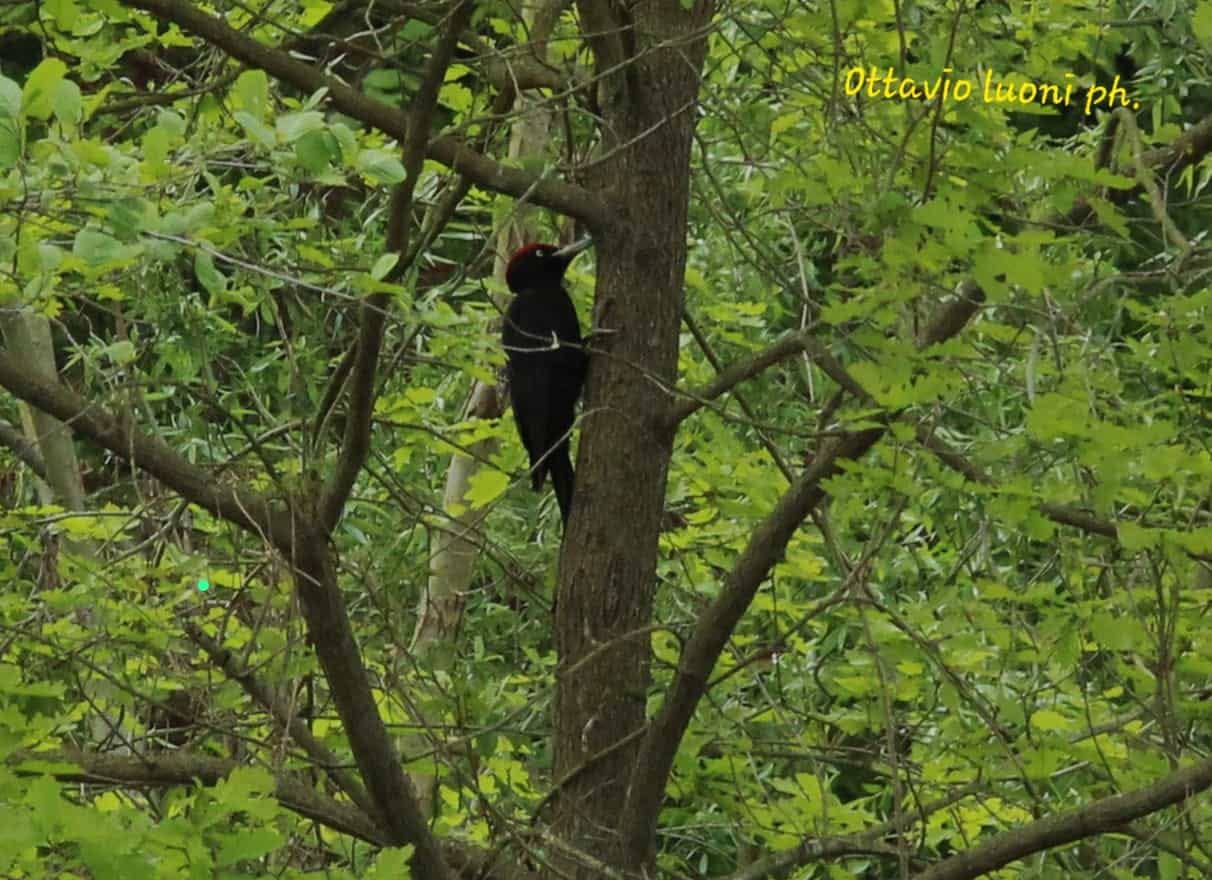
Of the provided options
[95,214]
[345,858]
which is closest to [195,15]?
[95,214]

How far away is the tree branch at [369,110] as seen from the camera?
9.89 ft

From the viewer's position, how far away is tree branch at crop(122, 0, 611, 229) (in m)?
3.01

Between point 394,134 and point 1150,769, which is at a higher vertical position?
point 394,134

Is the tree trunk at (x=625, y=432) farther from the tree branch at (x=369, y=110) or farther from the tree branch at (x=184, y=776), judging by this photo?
the tree branch at (x=184, y=776)

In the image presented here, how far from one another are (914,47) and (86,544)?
2.85 metres

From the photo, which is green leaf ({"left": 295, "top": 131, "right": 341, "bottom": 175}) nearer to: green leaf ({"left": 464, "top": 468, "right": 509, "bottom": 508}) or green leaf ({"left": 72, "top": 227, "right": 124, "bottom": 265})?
green leaf ({"left": 72, "top": 227, "right": 124, "bottom": 265})

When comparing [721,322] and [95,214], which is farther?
[721,322]

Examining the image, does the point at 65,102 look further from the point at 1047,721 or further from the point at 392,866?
the point at 1047,721

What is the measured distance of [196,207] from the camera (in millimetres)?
2396

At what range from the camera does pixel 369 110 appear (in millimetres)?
3211

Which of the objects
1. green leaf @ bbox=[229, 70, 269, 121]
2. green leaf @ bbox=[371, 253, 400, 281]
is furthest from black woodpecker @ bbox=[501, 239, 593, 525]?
green leaf @ bbox=[229, 70, 269, 121]

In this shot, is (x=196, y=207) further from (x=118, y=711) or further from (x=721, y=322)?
(x=721, y=322)

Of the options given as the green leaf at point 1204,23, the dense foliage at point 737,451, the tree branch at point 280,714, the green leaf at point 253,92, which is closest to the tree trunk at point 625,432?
the dense foliage at point 737,451

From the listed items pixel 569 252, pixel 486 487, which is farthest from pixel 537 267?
pixel 486 487
